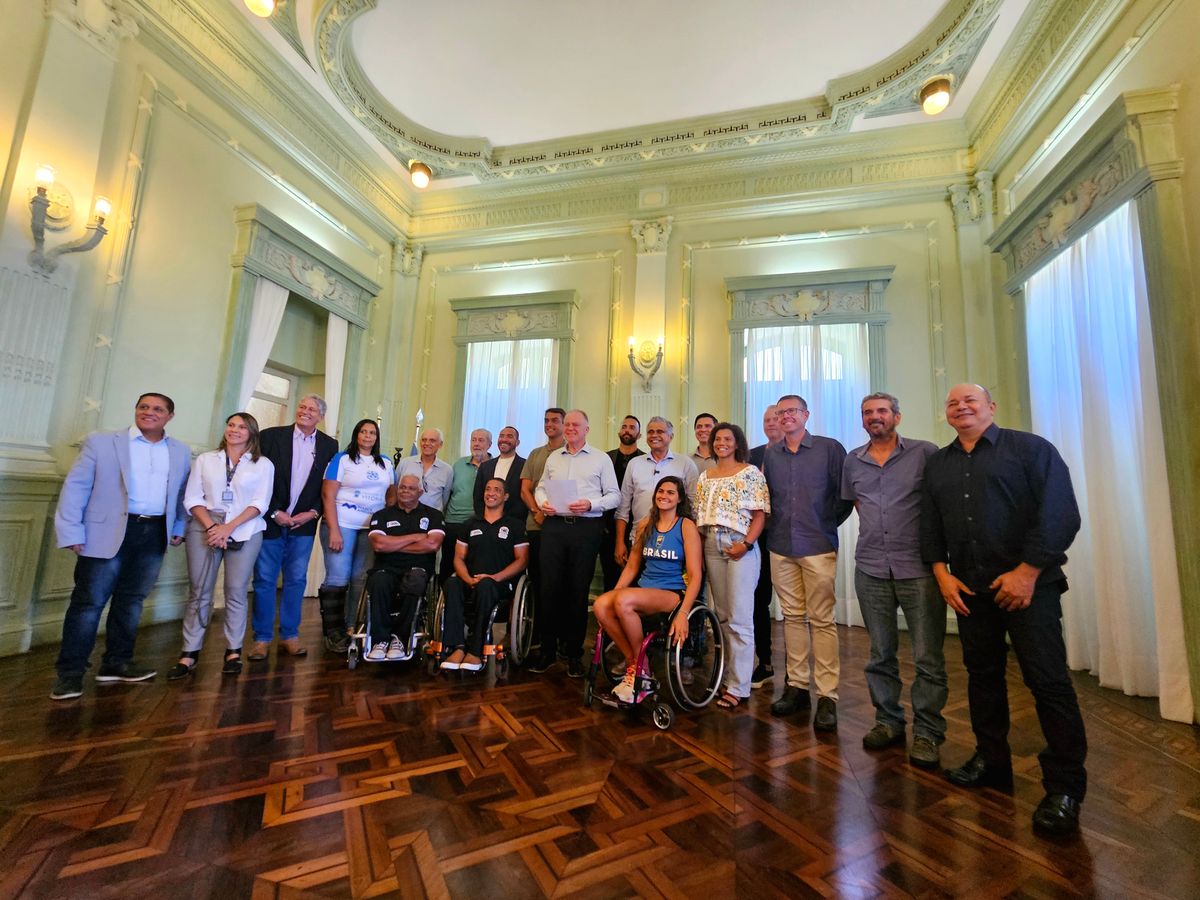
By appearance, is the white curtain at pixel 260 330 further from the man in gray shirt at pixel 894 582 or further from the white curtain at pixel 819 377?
the man in gray shirt at pixel 894 582

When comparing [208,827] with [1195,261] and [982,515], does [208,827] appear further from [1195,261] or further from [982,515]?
[1195,261]

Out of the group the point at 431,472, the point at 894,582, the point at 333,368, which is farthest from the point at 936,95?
the point at 333,368

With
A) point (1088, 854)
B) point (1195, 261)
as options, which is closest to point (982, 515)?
point (1088, 854)

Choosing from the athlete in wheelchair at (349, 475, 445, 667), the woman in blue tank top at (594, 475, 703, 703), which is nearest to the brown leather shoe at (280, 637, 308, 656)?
the athlete in wheelchair at (349, 475, 445, 667)

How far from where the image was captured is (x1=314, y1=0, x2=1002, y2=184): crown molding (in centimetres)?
414

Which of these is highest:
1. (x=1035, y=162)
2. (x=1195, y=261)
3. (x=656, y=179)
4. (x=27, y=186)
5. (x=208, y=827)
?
(x=656, y=179)

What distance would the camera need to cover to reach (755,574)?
253 centimetres

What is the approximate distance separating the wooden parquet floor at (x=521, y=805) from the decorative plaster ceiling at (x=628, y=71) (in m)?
4.75

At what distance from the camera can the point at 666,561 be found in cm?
256

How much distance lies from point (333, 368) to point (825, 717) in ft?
17.5

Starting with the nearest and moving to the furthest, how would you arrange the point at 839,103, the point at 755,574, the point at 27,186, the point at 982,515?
the point at 982,515 → the point at 755,574 → the point at 27,186 → the point at 839,103

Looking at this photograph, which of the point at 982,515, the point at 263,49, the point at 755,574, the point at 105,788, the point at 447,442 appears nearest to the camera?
the point at 105,788

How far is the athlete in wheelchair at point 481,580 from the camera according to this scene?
9.07 ft

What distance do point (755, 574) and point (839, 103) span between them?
4.45m
